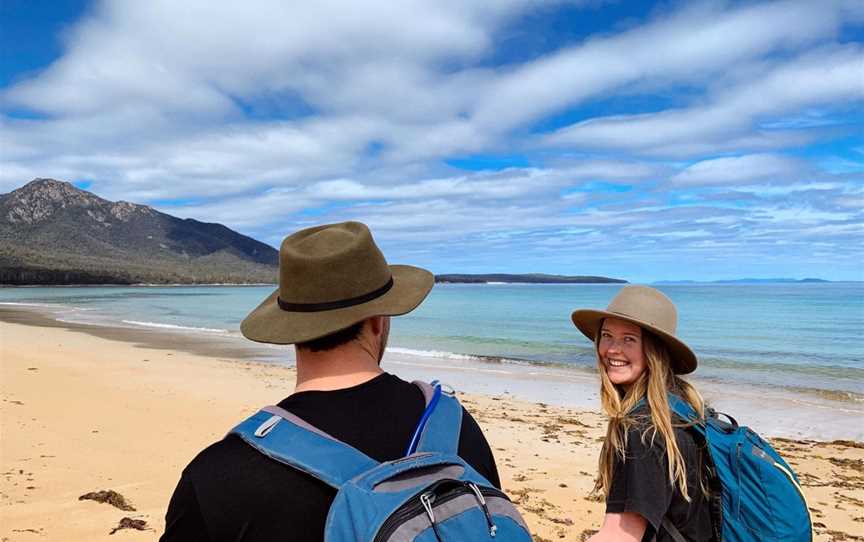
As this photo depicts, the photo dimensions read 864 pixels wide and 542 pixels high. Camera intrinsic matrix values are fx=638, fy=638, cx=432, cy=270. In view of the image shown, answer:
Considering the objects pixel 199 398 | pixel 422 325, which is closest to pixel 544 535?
pixel 199 398

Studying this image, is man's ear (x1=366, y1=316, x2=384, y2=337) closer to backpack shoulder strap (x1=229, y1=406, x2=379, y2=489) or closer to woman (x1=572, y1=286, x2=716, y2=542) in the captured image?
backpack shoulder strap (x1=229, y1=406, x2=379, y2=489)

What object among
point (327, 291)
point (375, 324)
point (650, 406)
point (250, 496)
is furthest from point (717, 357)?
point (250, 496)

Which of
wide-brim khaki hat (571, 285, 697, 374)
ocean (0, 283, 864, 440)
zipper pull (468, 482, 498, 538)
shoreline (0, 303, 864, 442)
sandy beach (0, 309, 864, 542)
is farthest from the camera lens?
ocean (0, 283, 864, 440)

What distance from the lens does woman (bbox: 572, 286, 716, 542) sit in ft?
7.04

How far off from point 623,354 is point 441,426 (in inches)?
54.9

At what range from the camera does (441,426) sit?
1.54 metres

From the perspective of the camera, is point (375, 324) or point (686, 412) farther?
point (686, 412)

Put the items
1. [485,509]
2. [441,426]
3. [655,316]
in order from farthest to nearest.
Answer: [655,316]
[441,426]
[485,509]

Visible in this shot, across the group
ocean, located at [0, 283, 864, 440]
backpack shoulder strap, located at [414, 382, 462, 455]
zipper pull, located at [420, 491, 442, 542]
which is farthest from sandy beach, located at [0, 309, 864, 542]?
zipper pull, located at [420, 491, 442, 542]

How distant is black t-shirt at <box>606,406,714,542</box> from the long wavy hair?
24 mm

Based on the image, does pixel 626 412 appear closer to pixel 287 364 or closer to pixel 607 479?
pixel 607 479

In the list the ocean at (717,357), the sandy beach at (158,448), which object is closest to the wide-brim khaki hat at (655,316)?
the sandy beach at (158,448)

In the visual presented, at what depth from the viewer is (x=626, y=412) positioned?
243cm

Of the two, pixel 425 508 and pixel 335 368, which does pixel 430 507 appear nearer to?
pixel 425 508
